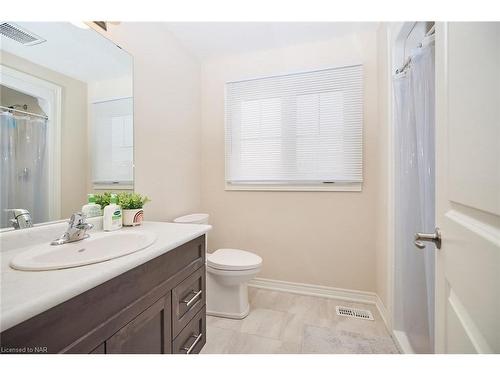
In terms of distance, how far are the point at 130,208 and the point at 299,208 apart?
144cm

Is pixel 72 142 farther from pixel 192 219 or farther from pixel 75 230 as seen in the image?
pixel 192 219

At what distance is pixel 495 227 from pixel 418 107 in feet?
3.41

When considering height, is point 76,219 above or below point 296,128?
below

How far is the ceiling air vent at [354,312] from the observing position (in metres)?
1.70

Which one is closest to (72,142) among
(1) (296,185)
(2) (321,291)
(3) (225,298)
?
(3) (225,298)

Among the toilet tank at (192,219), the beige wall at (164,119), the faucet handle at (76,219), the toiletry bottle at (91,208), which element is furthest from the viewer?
the toilet tank at (192,219)

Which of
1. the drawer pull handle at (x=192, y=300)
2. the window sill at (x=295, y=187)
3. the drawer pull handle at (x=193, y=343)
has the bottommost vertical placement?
the drawer pull handle at (x=193, y=343)

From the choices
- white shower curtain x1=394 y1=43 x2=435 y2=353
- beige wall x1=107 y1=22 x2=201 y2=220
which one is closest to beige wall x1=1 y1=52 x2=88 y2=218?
beige wall x1=107 y1=22 x2=201 y2=220

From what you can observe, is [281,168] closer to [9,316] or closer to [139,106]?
[139,106]

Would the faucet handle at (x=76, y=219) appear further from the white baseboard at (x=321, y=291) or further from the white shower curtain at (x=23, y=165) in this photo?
the white baseboard at (x=321, y=291)

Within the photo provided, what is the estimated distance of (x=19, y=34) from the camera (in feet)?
3.05

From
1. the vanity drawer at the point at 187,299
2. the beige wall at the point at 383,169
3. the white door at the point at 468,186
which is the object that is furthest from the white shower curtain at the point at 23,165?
the beige wall at the point at 383,169

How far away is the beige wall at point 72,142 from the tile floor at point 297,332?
3.97ft
